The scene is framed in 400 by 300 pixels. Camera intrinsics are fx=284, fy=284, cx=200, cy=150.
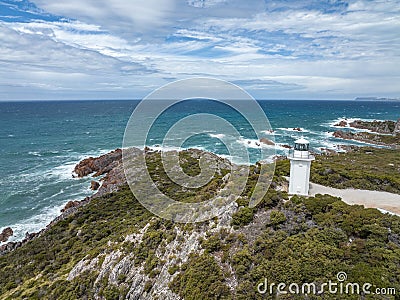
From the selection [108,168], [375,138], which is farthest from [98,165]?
[375,138]

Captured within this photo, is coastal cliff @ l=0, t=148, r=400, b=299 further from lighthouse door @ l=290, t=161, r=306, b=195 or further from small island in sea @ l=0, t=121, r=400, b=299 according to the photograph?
lighthouse door @ l=290, t=161, r=306, b=195

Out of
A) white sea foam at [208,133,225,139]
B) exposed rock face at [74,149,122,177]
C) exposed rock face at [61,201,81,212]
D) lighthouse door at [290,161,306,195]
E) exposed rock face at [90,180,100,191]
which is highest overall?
lighthouse door at [290,161,306,195]

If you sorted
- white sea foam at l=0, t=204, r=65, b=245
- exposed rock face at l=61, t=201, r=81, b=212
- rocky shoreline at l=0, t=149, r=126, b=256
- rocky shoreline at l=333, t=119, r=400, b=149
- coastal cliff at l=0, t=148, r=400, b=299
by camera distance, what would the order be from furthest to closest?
rocky shoreline at l=333, t=119, r=400, b=149 → exposed rock face at l=61, t=201, r=81, b=212 → white sea foam at l=0, t=204, r=65, b=245 → rocky shoreline at l=0, t=149, r=126, b=256 → coastal cliff at l=0, t=148, r=400, b=299

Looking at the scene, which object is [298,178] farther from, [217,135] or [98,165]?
[217,135]

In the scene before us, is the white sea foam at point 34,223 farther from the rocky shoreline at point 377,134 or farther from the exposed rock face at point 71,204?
the rocky shoreline at point 377,134

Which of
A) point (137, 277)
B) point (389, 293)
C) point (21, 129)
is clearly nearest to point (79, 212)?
point (137, 277)

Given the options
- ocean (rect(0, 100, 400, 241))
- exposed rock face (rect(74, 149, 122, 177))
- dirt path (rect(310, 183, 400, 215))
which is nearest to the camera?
dirt path (rect(310, 183, 400, 215))

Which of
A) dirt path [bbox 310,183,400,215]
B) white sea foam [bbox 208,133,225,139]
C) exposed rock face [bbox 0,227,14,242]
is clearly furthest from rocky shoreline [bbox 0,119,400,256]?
dirt path [bbox 310,183,400,215]
